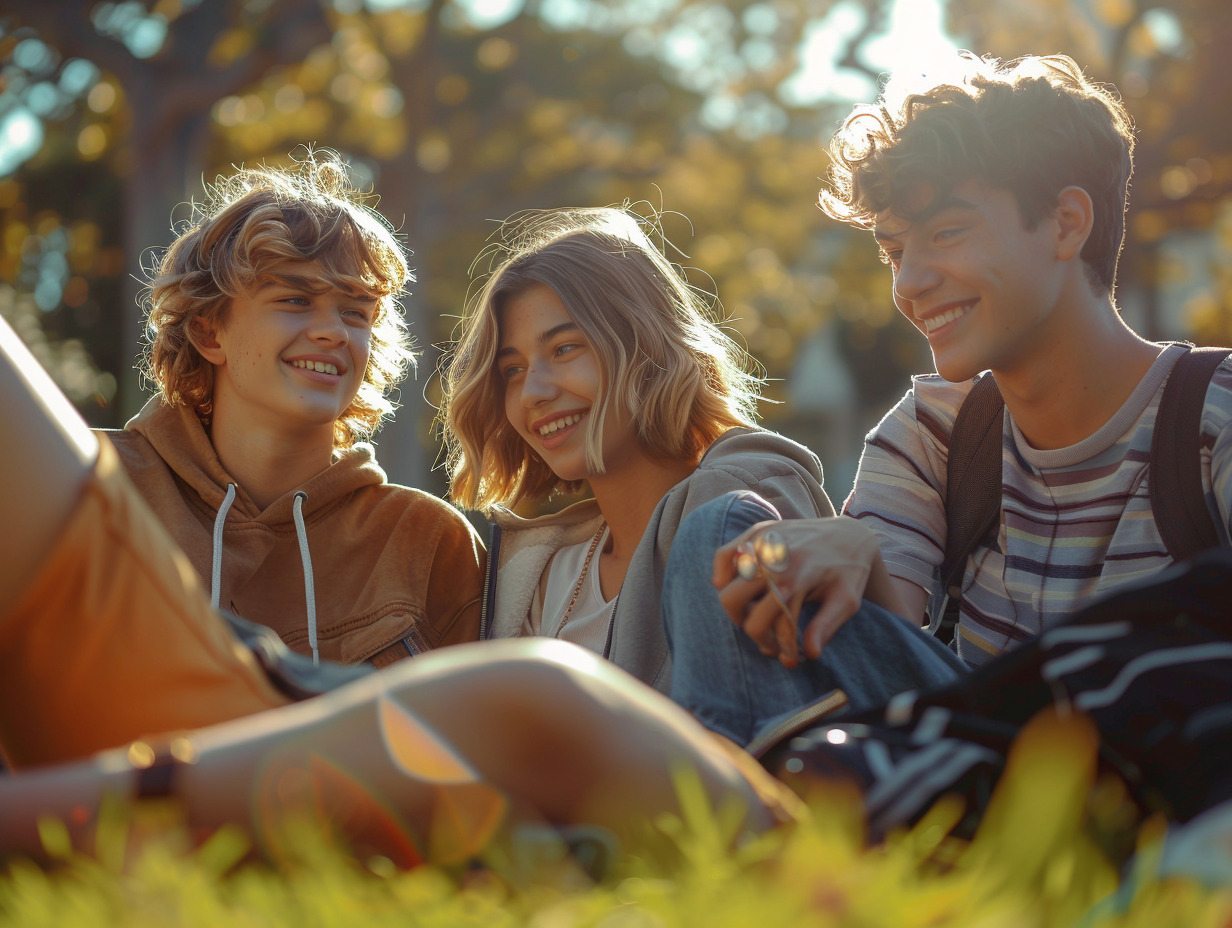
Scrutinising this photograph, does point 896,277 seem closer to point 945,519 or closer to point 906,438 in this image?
point 906,438

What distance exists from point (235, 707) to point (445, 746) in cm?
43

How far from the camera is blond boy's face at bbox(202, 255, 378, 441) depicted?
→ 3.95 metres

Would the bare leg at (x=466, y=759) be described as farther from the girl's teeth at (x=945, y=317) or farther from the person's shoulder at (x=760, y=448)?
the person's shoulder at (x=760, y=448)

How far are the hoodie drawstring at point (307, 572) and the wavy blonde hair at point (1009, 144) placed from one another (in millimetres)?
1971

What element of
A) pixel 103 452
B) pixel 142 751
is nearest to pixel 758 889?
pixel 142 751

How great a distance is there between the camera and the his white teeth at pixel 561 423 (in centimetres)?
395

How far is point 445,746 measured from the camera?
1.50 meters

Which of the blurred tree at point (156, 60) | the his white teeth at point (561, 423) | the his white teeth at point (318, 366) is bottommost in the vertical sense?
the his white teeth at point (561, 423)

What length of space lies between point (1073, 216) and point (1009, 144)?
0.84ft

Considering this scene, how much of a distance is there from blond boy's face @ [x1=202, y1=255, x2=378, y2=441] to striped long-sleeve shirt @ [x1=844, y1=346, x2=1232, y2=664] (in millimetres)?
1739

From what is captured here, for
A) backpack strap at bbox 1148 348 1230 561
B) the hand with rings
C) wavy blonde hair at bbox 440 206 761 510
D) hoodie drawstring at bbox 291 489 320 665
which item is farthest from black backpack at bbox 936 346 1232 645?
hoodie drawstring at bbox 291 489 320 665

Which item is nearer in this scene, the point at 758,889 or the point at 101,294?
the point at 758,889

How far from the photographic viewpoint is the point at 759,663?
93.2 inches

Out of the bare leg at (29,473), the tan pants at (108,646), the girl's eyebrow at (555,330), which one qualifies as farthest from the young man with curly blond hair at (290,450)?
the bare leg at (29,473)
